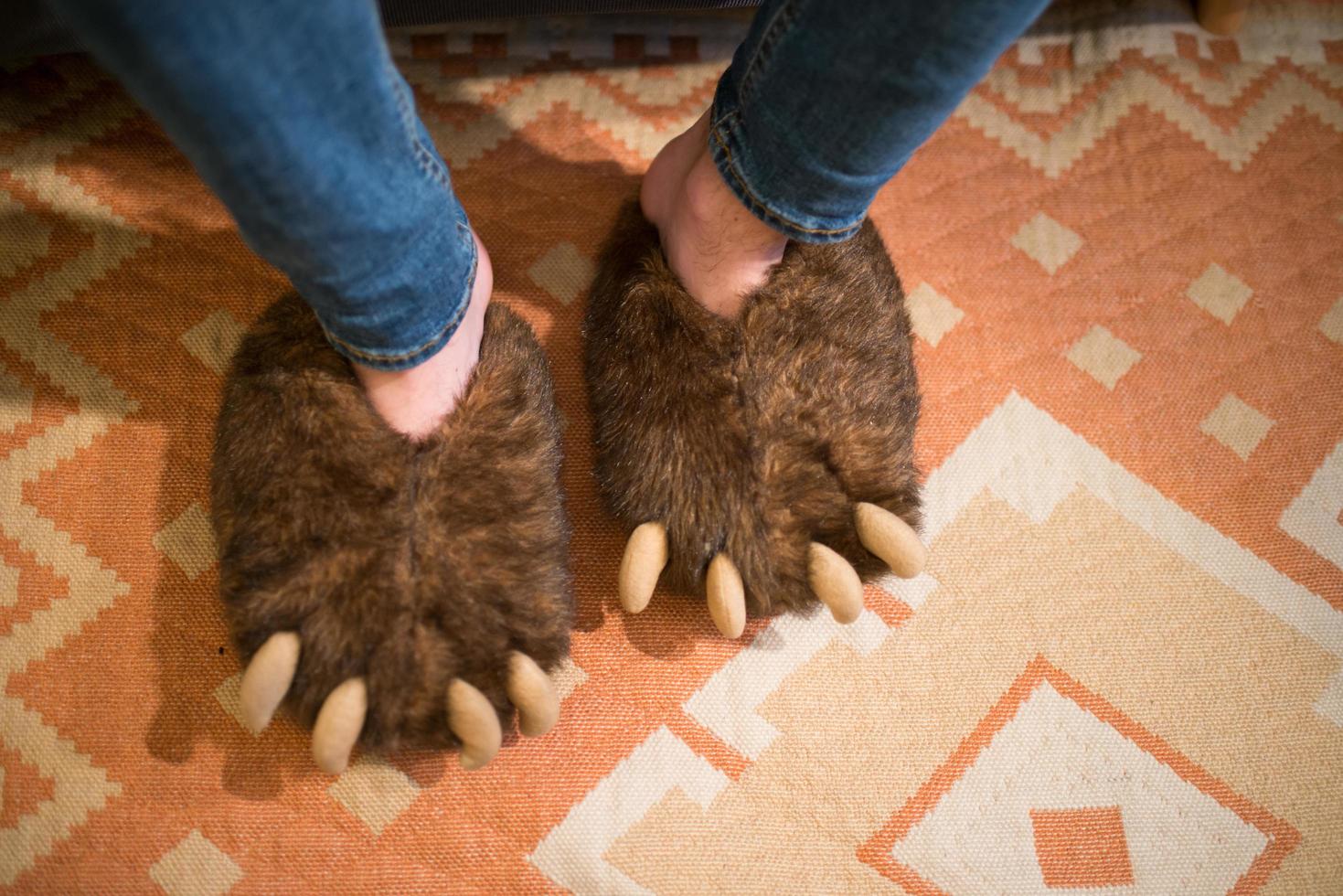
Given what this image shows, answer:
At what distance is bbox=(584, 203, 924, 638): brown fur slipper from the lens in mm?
652

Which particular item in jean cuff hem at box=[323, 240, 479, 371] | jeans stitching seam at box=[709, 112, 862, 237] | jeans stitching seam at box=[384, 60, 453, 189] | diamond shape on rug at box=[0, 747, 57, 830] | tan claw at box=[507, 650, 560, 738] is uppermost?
jeans stitching seam at box=[384, 60, 453, 189]

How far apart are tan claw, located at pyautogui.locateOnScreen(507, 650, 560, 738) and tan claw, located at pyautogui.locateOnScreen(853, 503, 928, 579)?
0.27 m

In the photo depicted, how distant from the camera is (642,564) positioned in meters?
0.66

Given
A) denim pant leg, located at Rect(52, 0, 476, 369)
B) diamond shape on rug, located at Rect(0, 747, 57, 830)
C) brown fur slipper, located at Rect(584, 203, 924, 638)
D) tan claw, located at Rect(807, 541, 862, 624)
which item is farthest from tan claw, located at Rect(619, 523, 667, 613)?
diamond shape on rug, located at Rect(0, 747, 57, 830)

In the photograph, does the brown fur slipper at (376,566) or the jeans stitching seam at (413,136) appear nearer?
the jeans stitching seam at (413,136)

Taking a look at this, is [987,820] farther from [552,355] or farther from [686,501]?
[552,355]

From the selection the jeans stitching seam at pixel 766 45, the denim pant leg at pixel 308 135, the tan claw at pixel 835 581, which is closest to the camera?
the denim pant leg at pixel 308 135

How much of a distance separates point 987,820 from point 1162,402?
1.51 ft

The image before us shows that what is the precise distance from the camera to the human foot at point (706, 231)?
649mm

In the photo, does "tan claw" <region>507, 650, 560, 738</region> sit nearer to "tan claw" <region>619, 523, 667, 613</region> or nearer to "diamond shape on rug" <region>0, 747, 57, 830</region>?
"tan claw" <region>619, 523, 667, 613</region>

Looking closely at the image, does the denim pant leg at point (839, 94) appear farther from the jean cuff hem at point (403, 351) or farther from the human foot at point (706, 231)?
the jean cuff hem at point (403, 351)

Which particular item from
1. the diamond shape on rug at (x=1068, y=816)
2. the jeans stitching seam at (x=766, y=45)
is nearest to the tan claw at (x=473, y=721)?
the diamond shape on rug at (x=1068, y=816)

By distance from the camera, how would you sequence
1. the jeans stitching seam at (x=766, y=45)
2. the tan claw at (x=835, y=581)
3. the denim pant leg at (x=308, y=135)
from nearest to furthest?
1. the denim pant leg at (x=308, y=135)
2. the jeans stitching seam at (x=766, y=45)
3. the tan claw at (x=835, y=581)

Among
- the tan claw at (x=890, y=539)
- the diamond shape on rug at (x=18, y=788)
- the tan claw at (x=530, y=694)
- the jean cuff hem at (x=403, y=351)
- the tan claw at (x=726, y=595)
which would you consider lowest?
the diamond shape on rug at (x=18, y=788)
